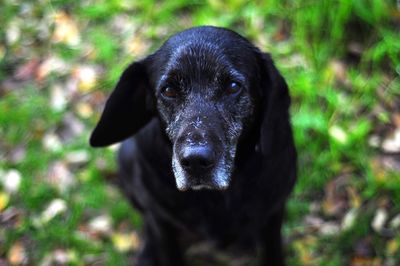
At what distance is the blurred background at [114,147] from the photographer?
3.23 metres

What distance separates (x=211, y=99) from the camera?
7.40 ft

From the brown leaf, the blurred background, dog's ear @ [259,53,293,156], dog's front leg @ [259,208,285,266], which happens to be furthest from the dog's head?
the brown leaf

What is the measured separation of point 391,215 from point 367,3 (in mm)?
1372

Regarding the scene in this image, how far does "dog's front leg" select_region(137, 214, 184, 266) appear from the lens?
2846 millimetres

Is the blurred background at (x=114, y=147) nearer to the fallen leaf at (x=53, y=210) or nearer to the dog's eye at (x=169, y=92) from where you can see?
the fallen leaf at (x=53, y=210)

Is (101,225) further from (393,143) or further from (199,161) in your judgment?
(393,143)

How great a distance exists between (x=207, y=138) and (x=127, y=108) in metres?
0.59

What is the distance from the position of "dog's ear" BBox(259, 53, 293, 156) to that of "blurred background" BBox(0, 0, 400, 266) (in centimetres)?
99

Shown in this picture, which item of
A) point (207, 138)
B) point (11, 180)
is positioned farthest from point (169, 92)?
point (11, 180)

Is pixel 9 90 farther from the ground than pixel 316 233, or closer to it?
farther from the ground

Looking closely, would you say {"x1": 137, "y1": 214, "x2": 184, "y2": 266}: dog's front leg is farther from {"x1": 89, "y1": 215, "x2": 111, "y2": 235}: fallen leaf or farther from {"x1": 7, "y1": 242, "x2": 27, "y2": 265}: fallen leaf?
{"x1": 7, "y1": 242, "x2": 27, "y2": 265}: fallen leaf

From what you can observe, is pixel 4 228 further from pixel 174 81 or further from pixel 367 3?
pixel 367 3

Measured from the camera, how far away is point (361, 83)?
359 cm

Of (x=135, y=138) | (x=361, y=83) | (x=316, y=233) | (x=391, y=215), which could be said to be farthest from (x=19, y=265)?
(x=361, y=83)
